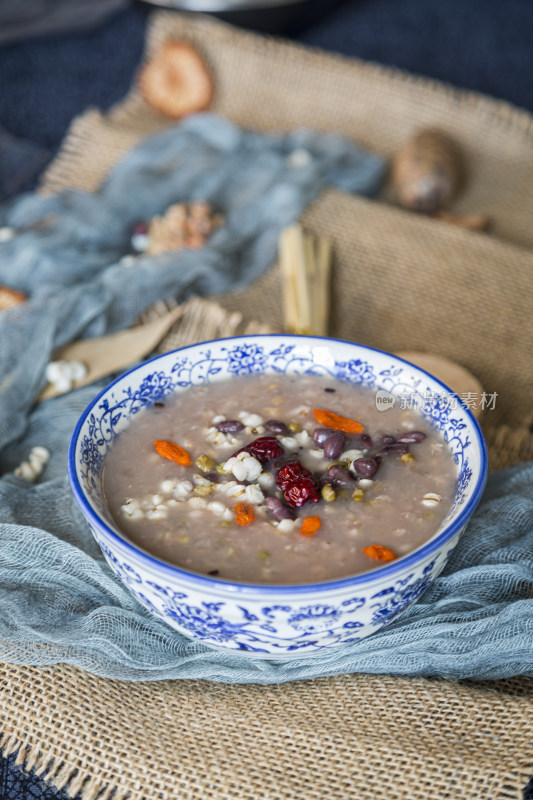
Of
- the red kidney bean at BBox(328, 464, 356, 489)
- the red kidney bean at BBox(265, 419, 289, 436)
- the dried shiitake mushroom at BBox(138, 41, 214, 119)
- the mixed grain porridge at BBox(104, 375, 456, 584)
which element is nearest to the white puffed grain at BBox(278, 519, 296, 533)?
the mixed grain porridge at BBox(104, 375, 456, 584)

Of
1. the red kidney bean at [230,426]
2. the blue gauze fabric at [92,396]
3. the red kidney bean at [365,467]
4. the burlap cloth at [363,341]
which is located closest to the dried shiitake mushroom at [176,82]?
the burlap cloth at [363,341]

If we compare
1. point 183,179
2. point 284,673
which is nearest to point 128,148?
point 183,179

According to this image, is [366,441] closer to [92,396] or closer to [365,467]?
[365,467]

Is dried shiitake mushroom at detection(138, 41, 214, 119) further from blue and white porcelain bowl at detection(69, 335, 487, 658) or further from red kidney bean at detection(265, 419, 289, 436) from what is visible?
red kidney bean at detection(265, 419, 289, 436)

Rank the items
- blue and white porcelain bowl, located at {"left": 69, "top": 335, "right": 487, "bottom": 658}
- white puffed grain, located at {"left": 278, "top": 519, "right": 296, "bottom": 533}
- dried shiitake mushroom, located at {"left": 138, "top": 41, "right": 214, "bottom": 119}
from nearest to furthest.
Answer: blue and white porcelain bowl, located at {"left": 69, "top": 335, "right": 487, "bottom": 658}
white puffed grain, located at {"left": 278, "top": 519, "right": 296, "bottom": 533}
dried shiitake mushroom, located at {"left": 138, "top": 41, "right": 214, "bottom": 119}

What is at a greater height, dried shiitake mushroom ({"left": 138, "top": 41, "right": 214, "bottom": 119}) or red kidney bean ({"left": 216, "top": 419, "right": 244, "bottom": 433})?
dried shiitake mushroom ({"left": 138, "top": 41, "right": 214, "bottom": 119})

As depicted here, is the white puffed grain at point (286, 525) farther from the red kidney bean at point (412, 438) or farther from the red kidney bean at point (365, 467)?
the red kidney bean at point (412, 438)

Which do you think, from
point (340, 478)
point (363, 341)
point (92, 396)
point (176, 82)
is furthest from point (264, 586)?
point (176, 82)
